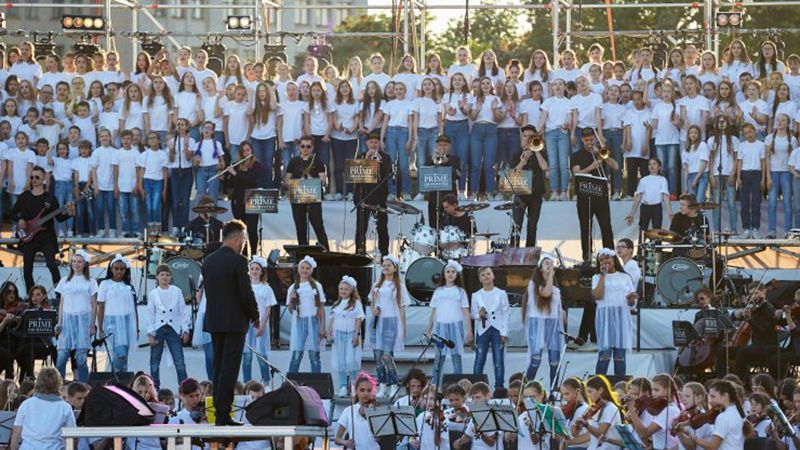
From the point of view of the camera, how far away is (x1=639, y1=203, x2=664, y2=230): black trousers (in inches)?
1050

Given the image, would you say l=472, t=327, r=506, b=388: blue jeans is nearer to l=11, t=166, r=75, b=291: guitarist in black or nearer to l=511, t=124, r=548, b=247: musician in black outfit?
l=511, t=124, r=548, b=247: musician in black outfit

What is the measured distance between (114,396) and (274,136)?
12.4 m

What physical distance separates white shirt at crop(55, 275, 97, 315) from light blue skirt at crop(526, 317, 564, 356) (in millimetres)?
5496

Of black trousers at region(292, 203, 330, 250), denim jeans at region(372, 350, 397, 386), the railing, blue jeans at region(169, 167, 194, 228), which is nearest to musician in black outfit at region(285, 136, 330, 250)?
black trousers at region(292, 203, 330, 250)

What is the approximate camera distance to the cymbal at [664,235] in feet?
81.8

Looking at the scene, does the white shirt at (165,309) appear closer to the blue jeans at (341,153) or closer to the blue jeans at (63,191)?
the blue jeans at (63,191)

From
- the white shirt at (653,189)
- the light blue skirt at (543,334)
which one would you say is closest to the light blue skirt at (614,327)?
the light blue skirt at (543,334)

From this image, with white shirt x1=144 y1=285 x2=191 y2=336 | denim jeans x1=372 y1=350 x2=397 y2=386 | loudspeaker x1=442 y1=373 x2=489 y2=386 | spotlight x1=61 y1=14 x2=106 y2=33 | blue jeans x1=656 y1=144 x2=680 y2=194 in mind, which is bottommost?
denim jeans x1=372 y1=350 x2=397 y2=386

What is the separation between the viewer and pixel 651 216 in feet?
87.7

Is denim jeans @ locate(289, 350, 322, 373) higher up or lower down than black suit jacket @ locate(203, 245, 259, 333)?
lower down

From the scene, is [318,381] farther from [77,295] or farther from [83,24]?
[83,24]

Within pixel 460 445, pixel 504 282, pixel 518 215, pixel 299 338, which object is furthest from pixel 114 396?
pixel 518 215

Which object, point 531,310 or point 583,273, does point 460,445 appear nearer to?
point 531,310

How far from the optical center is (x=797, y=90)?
27.4 m
